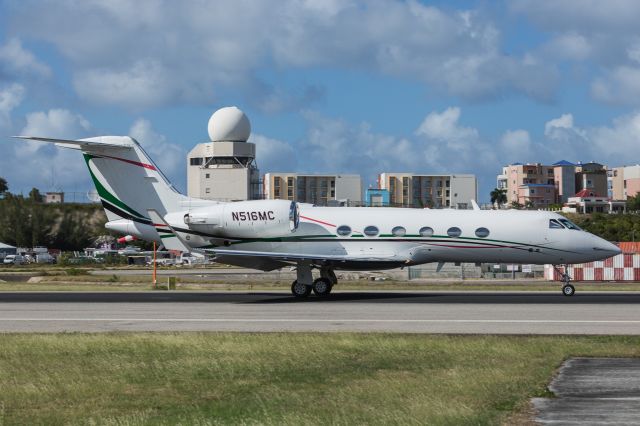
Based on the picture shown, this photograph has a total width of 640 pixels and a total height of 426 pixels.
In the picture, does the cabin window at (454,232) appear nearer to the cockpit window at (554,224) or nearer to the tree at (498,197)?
the cockpit window at (554,224)

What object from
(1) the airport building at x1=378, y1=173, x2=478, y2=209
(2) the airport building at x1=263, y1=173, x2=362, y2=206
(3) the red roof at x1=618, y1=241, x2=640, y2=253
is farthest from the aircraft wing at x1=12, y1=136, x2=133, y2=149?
(1) the airport building at x1=378, y1=173, x2=478, y2=209

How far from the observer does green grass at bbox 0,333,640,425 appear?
10.8m

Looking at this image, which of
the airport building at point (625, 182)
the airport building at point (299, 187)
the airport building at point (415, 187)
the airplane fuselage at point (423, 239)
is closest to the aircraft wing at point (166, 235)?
the airplane fuselage at point (423, 239)

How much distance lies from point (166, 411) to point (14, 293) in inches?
950

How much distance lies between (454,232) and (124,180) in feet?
37.8

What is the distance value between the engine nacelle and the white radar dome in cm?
7723

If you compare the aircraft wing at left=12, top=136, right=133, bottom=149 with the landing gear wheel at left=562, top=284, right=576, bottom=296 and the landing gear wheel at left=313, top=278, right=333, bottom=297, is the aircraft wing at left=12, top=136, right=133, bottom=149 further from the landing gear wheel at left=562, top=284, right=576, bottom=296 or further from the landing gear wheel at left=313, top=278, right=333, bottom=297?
the landing gear wheel at left=562, top=284, right=576, bottom=296

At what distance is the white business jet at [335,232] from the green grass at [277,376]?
1169 cm

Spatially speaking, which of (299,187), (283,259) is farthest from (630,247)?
(299,187)

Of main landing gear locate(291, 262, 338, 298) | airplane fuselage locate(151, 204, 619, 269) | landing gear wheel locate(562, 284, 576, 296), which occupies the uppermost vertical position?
airplane fuselage locate(151, 204, 619, 269)

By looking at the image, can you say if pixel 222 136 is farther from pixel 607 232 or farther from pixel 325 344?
pixel 325 344

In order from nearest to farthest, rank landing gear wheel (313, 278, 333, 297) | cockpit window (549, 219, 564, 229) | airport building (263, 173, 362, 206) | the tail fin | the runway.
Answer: the runway, landing gear wheel (313, 278, 333, 297), cockpit window (549, 219, 564, 229), the tail fin, airport building (263, 173, 362, 206)

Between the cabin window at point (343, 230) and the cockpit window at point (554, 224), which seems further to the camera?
the cockpit window at point (554, 224)

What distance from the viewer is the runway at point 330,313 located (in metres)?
20.5
